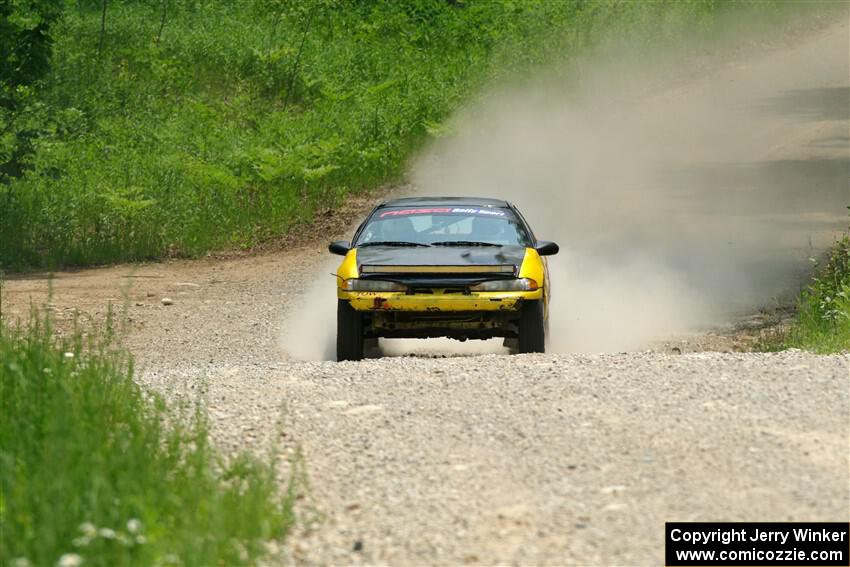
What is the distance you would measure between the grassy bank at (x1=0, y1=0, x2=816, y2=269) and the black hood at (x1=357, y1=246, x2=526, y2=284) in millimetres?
9064

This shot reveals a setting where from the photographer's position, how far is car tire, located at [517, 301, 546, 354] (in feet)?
40.1

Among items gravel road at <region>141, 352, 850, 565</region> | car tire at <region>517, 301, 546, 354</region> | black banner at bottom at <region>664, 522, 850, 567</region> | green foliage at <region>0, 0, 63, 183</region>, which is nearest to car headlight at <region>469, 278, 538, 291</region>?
car tire at <region>517, 301, 546, 354</region>

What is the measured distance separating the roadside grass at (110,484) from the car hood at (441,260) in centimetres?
413

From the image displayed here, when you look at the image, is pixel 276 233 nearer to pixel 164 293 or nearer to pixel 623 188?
pixel 164 293

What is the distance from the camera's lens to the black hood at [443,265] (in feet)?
39.7

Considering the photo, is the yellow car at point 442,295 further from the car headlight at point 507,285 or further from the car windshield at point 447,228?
the car windshield at point 447,228

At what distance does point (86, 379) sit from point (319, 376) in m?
2.42

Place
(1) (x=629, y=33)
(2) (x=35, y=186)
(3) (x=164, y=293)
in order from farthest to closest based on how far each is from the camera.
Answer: (1) (x=629, y=33)
(2) (x=35, y=186)
(3) (x=164, y=293)

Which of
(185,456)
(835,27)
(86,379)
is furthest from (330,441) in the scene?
(835,27)

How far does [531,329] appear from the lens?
482 inches

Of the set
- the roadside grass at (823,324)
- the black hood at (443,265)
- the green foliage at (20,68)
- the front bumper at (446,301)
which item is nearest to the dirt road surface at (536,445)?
the front bumper at (446,301)

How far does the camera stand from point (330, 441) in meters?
8.11

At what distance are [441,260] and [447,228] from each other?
1485 mm

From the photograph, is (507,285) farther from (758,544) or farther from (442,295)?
(758,544)
